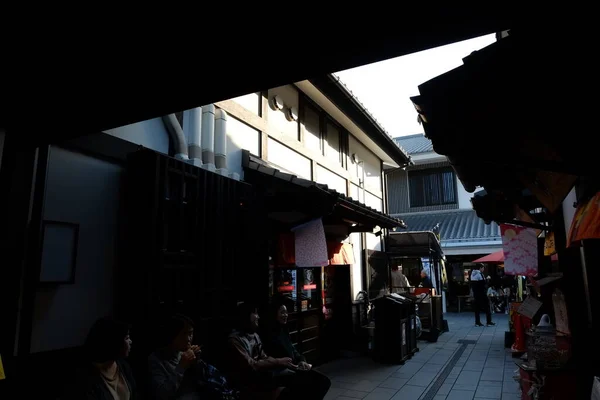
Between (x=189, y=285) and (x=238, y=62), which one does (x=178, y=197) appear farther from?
(x=238, y=62)

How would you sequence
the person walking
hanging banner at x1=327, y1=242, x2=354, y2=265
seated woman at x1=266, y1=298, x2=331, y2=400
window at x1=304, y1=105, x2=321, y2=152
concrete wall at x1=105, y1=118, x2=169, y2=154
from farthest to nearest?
the person walking < window at x1=304, y1=105, x2=321, y2=152 < hanging banner at x1=327, y1=242, x2=354, y2=265 < concrete wall at x1=105, y1=118, x2=169, y2=154 < seated woman at x1=266, y1=298, x2=331, y2=400

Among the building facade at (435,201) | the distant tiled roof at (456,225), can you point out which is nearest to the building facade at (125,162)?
the distant tiled roof at (456,225)

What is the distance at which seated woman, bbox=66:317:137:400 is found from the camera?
321 centimetres

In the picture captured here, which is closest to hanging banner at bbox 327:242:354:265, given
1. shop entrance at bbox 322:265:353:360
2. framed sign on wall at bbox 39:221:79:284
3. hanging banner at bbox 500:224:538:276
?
shop entrance at bbox 322:265:353:360

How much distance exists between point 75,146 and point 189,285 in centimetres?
215

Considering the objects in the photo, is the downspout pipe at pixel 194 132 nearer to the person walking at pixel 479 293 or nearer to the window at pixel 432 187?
the person walking at pixel 479 293

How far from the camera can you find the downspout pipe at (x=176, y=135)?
5859 mm

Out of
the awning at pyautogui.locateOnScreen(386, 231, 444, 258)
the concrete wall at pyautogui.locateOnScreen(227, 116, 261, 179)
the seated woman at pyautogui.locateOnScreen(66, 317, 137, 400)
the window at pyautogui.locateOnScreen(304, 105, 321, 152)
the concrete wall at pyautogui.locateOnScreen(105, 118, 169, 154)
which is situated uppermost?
the window at pyautogui.locateOnScreen(304, 105, 321, 152)

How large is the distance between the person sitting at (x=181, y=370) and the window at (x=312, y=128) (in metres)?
6.91

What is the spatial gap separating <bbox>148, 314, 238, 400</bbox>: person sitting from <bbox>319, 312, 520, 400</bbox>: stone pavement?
404 centimetres

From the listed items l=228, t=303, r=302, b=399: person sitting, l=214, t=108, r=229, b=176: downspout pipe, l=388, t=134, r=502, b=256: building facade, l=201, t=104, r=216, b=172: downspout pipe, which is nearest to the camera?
l=228, t=303, r=302, b=399: person sitting

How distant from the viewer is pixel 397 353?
34.0ft

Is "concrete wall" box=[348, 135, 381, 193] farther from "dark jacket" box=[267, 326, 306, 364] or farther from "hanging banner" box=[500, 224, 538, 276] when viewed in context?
"dark jacket" box=[267, 326, 306, 364]

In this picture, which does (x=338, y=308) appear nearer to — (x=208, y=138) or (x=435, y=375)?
(x=435, y=375)
